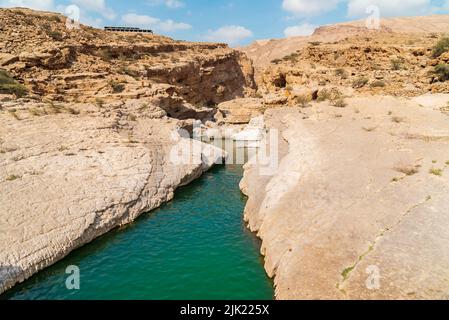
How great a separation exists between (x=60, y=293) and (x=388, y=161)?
14.6 m

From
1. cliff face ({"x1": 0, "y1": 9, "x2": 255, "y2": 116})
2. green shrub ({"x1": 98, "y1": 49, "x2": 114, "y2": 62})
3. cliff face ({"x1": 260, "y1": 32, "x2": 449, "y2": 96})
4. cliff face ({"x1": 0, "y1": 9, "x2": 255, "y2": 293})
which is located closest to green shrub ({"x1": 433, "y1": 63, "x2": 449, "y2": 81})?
cliff face ({"x1": 260, "y1": 32, "x2": 449, "y2": 96})

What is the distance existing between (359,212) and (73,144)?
1612 centimetres

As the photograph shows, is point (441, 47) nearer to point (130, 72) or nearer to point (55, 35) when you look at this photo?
point (130, 72)

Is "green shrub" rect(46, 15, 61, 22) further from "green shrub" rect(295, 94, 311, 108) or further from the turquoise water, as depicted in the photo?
the turquoise water

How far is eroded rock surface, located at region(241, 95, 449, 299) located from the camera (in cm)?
955

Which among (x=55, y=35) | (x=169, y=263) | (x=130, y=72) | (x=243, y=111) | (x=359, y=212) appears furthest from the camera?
(x=243, y=111)

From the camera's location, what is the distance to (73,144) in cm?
2114

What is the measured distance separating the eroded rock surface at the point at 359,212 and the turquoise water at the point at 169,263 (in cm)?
94

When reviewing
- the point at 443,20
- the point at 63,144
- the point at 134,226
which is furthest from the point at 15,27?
the point at 443,20

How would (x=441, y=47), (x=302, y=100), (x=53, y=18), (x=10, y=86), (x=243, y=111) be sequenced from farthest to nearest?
(x=53, y=18)
(x=243, y=111)
(x=302, y=100)
(x=441, y=47)
(x=10, y=86)

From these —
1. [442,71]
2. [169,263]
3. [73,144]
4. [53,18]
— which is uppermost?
[53,18]

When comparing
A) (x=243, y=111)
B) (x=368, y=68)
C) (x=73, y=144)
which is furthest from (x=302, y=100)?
(x=73, y=144)

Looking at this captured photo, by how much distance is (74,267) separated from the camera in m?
13.6
